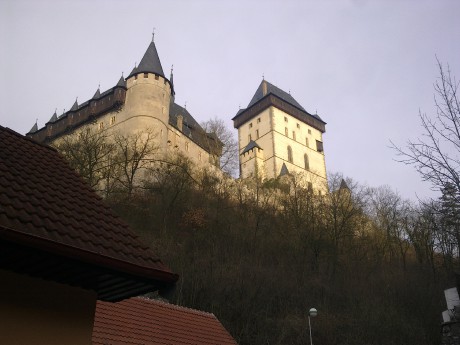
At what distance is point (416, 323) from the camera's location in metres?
24.9

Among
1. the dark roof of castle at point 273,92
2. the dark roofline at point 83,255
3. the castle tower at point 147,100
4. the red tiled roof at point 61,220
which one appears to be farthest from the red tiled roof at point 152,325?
the dark roof of castle at point 273,92

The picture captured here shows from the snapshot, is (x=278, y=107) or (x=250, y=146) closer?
(x=250, y=146)

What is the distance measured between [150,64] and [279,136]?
24602mm

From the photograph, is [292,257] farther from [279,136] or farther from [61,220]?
[279,136]

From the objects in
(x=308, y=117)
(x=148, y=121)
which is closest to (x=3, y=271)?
(x=148, y=121)

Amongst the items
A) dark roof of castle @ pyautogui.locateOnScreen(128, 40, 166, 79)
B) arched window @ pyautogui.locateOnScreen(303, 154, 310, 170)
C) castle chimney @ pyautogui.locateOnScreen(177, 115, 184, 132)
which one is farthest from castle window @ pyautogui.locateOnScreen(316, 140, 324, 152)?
dark roof of castle @ pyautogui.locateOnScreen(128, 40, 166, 79)

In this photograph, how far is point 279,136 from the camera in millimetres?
63000

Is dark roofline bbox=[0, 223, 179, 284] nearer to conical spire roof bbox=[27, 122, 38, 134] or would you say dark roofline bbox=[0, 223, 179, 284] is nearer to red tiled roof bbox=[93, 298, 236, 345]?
red tiled roof bbox=[93, 298, 236, 345]

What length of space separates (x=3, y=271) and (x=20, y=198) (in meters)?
0.66

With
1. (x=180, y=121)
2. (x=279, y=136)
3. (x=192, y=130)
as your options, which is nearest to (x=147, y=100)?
(x=180, y=121)

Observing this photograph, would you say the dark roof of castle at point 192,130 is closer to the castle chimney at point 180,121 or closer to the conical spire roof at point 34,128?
the castle chimney at point 180,121

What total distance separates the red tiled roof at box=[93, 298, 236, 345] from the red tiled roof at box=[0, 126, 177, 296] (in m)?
5.64

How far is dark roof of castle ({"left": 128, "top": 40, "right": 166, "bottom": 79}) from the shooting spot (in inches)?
1678

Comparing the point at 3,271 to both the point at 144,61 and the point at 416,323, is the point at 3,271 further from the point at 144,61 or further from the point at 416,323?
the point at 144,61
